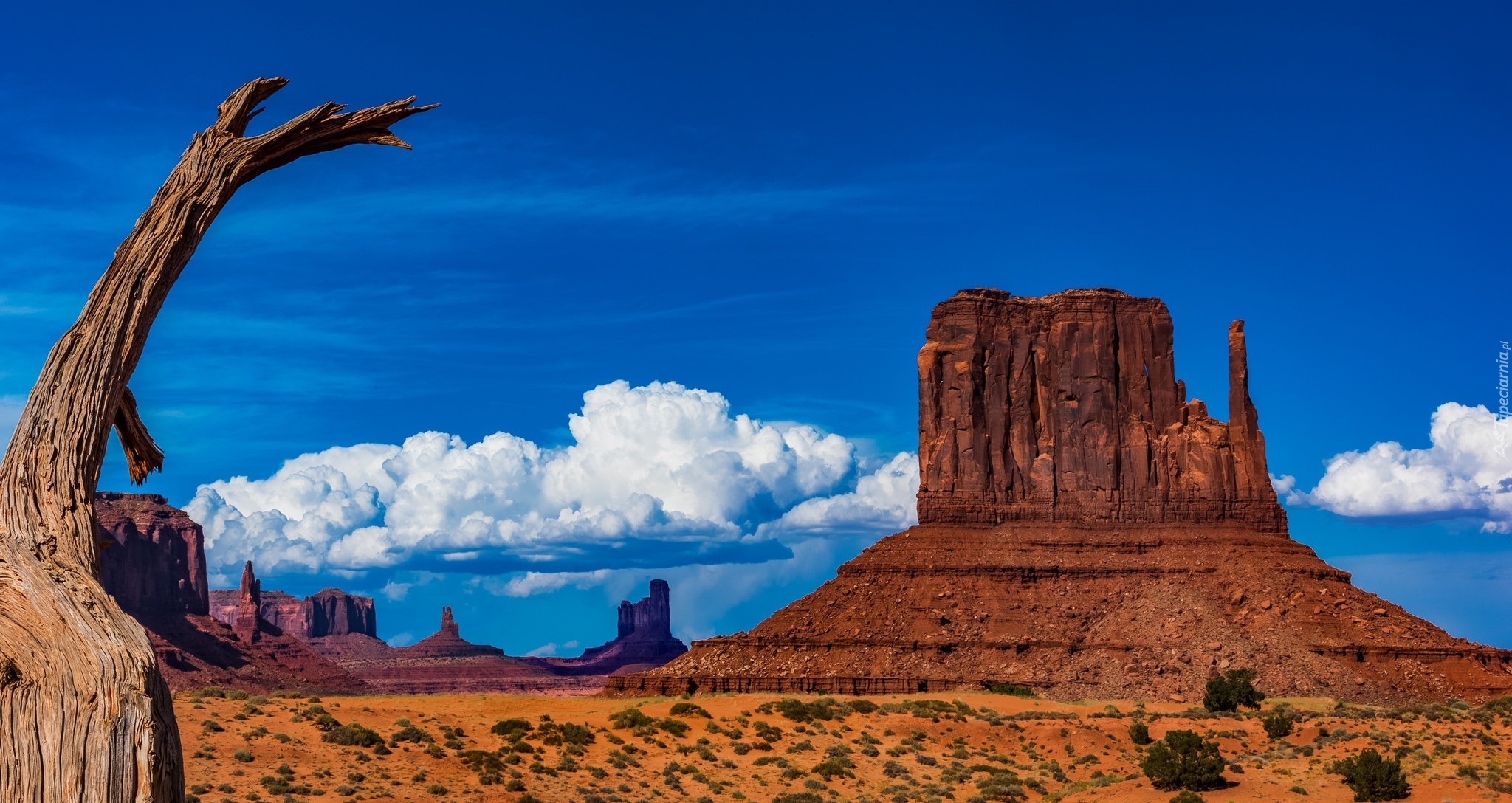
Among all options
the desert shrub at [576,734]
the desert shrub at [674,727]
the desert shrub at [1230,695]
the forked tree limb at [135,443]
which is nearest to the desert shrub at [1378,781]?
the desert shrub at [576,734]

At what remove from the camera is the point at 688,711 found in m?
66.6

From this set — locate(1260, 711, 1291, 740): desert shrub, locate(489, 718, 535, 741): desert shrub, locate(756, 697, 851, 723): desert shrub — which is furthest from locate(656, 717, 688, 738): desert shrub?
locate(1260, 711, 1291, 740): desert shrub

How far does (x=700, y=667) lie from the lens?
345 feet

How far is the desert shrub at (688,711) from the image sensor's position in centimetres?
6603

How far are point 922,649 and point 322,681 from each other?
9669 centimetres

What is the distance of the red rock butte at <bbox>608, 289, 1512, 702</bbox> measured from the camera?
100750mm

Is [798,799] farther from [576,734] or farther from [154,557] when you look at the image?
[154,557]

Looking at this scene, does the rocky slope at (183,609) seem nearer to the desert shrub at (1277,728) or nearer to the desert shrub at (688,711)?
the desert shrub at (688,711)

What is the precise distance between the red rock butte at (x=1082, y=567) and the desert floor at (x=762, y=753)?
1000 inches

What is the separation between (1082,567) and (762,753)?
6214cm

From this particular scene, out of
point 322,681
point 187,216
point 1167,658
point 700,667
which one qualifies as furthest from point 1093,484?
point 187,216

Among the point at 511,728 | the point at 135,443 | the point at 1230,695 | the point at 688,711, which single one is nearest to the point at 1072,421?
the point at 1230,695

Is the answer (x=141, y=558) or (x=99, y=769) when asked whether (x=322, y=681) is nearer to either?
(x=141, y=558)

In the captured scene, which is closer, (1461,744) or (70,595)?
(70,595)
